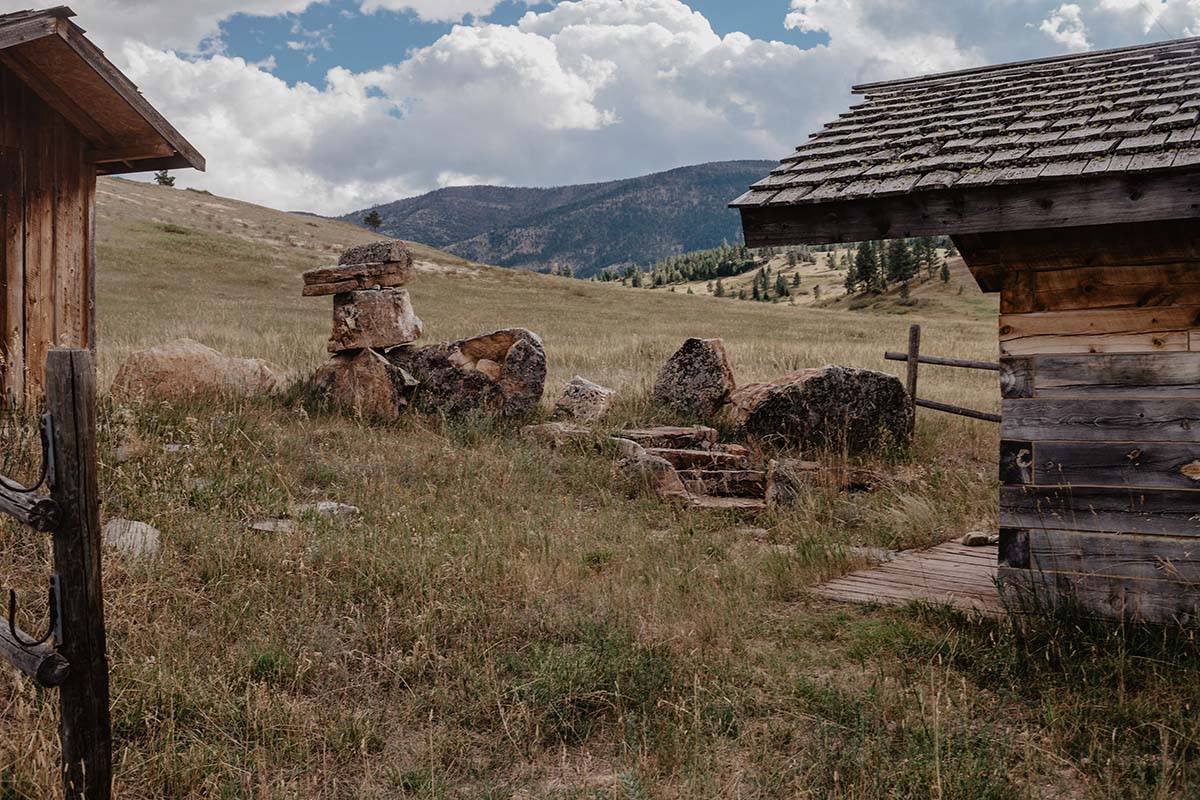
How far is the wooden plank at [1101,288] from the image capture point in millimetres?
4930

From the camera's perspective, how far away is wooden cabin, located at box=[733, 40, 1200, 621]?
15.9 ft

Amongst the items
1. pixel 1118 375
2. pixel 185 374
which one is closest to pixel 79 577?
pixel 1118 375

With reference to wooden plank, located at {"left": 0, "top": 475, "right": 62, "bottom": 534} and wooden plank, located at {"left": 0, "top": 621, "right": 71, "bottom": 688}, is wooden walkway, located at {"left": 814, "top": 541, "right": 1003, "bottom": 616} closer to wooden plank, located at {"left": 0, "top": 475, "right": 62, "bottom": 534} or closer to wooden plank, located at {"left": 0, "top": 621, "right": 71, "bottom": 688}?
wooden plank, located at {"left": 0, "top": 621, "right": 71, "bottom": 688}

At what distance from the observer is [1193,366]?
193 inches

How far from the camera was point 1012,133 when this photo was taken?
5.75 meters

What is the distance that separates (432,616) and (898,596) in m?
2.93

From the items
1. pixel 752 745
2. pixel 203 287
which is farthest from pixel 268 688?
pixel 203 287

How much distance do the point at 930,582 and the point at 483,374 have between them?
660cm

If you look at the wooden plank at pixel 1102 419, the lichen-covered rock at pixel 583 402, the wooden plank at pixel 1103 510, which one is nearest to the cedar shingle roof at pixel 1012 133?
the wooden plank at pixel 1102 419

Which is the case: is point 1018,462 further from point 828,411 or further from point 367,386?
point 367,386

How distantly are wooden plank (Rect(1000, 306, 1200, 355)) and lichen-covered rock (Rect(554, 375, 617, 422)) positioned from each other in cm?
626

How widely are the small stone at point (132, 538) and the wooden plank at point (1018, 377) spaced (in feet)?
16.8

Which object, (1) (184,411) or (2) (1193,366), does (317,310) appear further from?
(2) (1193,366)

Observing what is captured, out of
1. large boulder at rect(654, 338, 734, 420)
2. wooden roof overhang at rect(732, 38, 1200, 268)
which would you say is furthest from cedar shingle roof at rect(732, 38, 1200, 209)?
large boulder at rect(654, 338, 734, 420)
